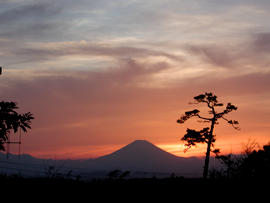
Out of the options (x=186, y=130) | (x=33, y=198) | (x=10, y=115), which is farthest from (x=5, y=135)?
(x=186, y=130)

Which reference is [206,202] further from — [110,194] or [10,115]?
[10,115]

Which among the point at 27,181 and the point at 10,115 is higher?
the point at 10,115

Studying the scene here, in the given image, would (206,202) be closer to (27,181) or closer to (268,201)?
(268,201)

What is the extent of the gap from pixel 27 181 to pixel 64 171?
1.19 meters

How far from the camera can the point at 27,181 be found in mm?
13570

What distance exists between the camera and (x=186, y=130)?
1852 inches

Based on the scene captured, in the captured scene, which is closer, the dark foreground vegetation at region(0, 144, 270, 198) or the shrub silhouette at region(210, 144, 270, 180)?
the dark foreground vegetation at region(0, 144, 270, 198)

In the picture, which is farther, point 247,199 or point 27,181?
point 27,181

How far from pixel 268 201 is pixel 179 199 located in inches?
99.7

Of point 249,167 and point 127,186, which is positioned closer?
point 127,186

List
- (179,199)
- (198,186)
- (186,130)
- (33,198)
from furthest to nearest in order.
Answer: (186,130)
(198,186)
(179,199)
(33,198)

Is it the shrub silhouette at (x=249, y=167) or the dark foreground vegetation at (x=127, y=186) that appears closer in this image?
the dark foreground vegetation at (x=127, y=186)

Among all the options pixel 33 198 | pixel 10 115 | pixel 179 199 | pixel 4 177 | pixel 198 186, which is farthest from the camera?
pixel 10 115

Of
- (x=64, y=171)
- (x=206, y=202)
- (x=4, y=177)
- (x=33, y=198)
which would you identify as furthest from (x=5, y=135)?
(x=206, y=202)
